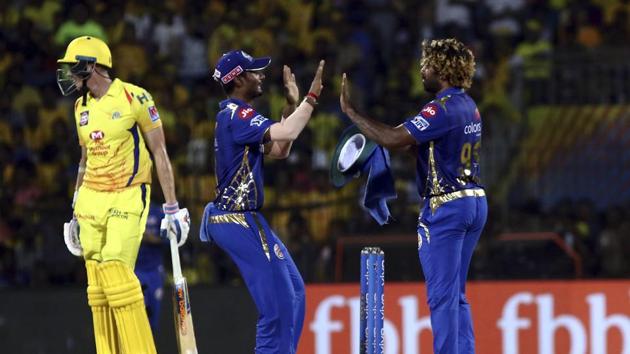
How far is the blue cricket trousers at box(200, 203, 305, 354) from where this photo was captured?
9727mm

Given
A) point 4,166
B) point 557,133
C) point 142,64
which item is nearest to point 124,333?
point 4,166

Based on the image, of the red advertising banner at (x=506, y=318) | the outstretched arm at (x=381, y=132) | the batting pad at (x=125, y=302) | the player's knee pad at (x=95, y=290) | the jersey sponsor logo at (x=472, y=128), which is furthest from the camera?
the red advertising banner at (x=506, y=318)

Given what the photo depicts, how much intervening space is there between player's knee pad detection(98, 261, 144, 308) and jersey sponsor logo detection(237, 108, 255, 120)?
4.20ft

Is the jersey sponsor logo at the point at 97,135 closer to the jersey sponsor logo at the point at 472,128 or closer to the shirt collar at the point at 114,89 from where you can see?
the shirt collar at the point at 114,89

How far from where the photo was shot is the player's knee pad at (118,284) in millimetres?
9914

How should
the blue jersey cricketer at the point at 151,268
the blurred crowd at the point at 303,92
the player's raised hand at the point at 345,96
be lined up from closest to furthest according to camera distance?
1. the player's raised hand at the point at 345,96
2. the blue jersey cricketer at the point at 151,268
3. the blurred crowd at the point at 303,92

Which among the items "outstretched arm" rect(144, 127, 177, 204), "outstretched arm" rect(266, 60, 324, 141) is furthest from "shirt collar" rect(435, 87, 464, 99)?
"outstretched arm" rect(144, 127, 177, 204)

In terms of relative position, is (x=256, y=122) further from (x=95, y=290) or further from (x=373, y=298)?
(x=95, y=290)

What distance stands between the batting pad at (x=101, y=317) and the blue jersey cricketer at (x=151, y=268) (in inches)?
90.8

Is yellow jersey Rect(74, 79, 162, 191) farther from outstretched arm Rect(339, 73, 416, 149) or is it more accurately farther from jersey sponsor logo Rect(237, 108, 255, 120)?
outstretched arm Rect(339, 73, 416, 149)

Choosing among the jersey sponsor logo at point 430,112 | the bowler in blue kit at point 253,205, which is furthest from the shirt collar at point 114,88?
the jersey sponsor logo at point 430,112

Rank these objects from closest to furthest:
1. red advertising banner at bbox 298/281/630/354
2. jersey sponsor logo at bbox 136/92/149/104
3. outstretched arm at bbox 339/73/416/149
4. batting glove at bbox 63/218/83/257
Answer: outstretched arm at bbox 339/73/416/149, jersey sponsor logo at bbox 136/92/149/104, batting glove at bbox 63/218/83/257, red advertising banner at bbox 298/281/630/354

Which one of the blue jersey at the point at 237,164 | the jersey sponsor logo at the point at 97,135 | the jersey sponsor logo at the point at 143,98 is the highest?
the jersey sponsor logo at the point at 143,98

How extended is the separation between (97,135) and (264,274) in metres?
1.50
